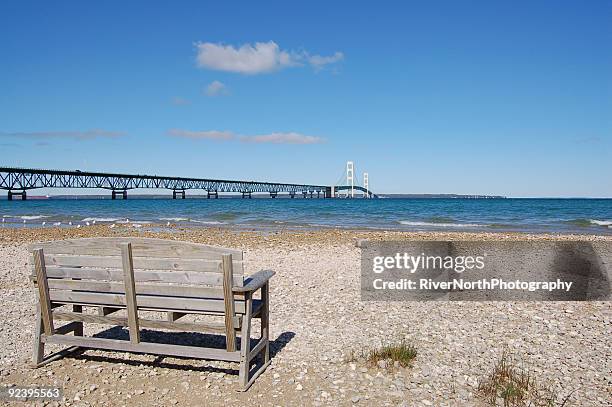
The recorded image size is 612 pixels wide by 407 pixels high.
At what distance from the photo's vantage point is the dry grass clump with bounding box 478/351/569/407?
3.84m

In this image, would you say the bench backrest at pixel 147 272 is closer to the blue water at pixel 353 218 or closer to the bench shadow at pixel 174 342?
the bench shadow at pixel 174 342

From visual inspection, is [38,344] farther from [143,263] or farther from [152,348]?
[143,263]

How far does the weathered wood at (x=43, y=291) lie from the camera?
4.40 meters

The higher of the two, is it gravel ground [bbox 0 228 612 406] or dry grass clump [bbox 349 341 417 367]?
dry grass clump [bbox 349 341 417 367]

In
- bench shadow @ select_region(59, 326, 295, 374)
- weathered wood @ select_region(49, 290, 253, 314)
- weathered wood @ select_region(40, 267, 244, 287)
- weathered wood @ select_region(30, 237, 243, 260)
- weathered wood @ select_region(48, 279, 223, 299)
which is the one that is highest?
weathered wood @ select_region(30, 237, 243, 260)

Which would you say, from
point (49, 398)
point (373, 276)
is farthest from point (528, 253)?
point (49, 398)

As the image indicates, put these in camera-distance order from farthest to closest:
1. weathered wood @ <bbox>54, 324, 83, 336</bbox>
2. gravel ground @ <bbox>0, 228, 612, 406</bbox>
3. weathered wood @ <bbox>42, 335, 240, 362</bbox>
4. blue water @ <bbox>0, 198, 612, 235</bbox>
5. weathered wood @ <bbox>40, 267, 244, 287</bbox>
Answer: blue water @ <bbox>0, 198, 612, 235</bbox> → weathered wood @ <bbox>54, 324, 83, 336</bbox> → weathered wood @ <bbox>42, 335, 240, 362</bbox> → gravel ground @ <bbox>0, 228, 612, 406</bbox> → weathered wood @ <bbox>40, 267, 244, 287</bbox>

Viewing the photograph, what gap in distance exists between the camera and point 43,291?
4.47 meters

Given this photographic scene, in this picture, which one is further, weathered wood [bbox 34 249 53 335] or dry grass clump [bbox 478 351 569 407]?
weathered wood [bbox 34 249 53 335]

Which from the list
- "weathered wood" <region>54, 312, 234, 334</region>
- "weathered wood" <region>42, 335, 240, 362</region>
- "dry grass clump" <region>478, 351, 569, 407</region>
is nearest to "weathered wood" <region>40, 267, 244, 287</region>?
"weathered wood" <region>54, 312, 234, 334</region>

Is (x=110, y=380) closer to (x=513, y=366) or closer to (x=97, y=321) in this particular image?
(x=97, y=321)

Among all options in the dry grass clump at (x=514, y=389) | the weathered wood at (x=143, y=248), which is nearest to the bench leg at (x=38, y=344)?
the weathered wood at (x=143, y=248)

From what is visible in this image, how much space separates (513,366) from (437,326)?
57.7 inches

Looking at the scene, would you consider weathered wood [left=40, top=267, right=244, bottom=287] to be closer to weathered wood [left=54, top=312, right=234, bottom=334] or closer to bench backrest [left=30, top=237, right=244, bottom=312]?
bench backrest [left=30, top=237, right=244, bottom=312]
